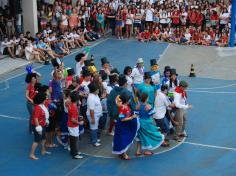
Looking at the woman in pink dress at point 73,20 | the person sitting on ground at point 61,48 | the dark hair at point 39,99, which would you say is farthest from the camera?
the woman in pink dress at point 73,20

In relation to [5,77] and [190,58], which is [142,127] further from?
[190,58]

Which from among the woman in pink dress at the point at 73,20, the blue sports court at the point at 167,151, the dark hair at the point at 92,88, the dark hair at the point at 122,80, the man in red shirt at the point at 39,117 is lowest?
the blue sports court at the point at 167,151

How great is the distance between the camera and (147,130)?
10.5m

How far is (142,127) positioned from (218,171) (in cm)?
189

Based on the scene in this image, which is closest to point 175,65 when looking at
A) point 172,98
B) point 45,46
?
point 45,46

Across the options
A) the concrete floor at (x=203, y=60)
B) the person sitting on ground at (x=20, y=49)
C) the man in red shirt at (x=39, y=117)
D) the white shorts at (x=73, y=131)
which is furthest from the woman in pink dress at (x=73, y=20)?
the white shorts at (x=73, y=131)

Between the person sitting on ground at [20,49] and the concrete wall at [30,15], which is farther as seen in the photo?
the concrete wall at [30,15]

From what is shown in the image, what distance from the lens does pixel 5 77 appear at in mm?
17922

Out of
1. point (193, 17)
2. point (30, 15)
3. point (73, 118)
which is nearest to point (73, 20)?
point (30, 15)

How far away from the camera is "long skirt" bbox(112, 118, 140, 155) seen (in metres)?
10.3

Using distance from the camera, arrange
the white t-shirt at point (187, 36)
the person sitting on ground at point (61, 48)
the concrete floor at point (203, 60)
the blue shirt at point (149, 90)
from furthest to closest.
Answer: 1. the white t-shirt at point (187, 36)
2. the person sitting on ground at point (61, 48)
3. the concrete floor at point (203, 60)
4. the blue shirt at point (149, 90)

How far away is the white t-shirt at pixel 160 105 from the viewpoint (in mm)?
11016

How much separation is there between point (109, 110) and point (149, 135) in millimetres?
1215

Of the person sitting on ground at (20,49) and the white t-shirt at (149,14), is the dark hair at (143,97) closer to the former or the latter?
the person sitting on ground at (20,49)
